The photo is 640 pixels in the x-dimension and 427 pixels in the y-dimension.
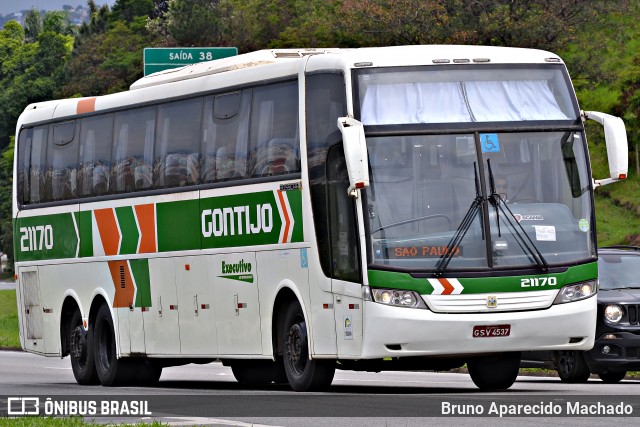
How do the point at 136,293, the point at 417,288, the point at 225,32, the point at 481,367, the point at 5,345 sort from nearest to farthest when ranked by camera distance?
the point at 417,288, the point at 481,367, the point at 136,293, the point at 5,345, the point at 225,32

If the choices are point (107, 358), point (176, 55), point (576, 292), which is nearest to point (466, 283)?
point (576, 292)

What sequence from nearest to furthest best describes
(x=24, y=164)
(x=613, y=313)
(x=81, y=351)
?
(x=613, y=313)
(x=81, y=351)
(x=24, y=164)

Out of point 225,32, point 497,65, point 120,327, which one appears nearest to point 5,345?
point 120,327

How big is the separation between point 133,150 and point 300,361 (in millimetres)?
5416

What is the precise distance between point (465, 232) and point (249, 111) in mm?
3853

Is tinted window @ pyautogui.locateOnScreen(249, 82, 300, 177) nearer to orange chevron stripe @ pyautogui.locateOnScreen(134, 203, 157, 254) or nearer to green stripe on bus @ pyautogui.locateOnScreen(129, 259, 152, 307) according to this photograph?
orange chevron stripe @ pyautogui.locateOnScreen(134, 203, 157, 254)

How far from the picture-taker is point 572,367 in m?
20.9

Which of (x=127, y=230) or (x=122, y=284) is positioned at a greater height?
(x=127, y=230)

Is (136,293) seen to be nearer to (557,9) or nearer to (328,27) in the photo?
(557,9)

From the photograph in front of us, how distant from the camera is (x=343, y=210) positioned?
1717cm

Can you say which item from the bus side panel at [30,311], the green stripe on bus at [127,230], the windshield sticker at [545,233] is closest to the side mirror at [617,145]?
the windshield sticker at [545,233]

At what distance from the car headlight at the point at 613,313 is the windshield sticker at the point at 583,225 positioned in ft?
11.9

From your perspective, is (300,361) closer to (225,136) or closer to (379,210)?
(379,210)

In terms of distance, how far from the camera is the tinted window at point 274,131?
1833 cm
